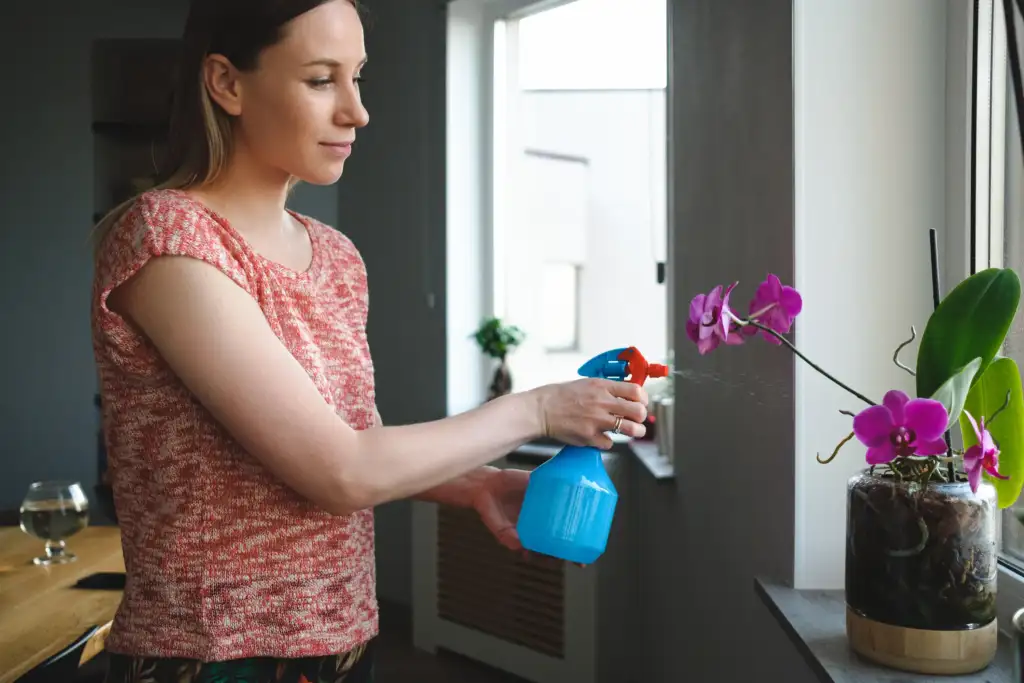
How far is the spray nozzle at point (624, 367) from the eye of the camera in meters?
0.91

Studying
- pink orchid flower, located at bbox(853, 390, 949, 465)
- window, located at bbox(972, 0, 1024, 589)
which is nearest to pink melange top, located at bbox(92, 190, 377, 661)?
pink orchid flower, located at bbox(853, 390, 949, 465)

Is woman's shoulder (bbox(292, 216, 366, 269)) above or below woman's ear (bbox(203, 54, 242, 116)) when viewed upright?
below

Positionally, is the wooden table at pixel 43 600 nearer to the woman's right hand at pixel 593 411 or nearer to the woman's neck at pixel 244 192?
the woman's neck at pixel 244 192

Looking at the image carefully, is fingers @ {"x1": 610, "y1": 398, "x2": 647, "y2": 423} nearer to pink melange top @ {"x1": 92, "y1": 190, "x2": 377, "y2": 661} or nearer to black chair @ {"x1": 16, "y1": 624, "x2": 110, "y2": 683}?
pink melange top @ {"x1": 92, "y1": 190, "x2": 377, "y2": 661}

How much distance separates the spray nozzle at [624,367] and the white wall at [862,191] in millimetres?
477

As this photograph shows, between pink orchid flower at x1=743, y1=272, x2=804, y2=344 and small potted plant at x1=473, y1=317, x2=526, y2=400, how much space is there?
1991 mm

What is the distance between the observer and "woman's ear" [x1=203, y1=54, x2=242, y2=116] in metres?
0.95

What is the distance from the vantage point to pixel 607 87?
297 centimetres

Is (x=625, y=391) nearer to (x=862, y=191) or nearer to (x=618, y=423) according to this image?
(x=618, y=423)

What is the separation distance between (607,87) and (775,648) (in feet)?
6.46

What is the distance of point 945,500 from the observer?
3.05 ft

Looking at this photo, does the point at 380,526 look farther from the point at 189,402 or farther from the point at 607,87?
the point at 189,402

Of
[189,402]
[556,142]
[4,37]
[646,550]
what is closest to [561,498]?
[189,402]

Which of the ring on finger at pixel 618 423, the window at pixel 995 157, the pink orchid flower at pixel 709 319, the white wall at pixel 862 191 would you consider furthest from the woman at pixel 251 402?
the window at pixel 995 157
